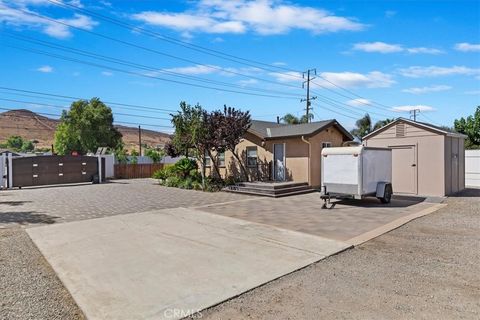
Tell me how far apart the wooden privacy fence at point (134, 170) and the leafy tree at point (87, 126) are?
1845 centimetres

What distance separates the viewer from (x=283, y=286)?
4676 mm

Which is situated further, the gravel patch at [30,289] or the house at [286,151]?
the house at [286,151]

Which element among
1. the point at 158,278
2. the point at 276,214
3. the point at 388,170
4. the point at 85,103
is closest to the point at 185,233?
the point at 158,278

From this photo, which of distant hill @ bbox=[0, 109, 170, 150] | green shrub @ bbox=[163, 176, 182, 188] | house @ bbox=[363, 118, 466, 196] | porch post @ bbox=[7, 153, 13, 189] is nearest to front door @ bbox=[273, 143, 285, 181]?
house @ bbox=[363, 118, 466, 196]

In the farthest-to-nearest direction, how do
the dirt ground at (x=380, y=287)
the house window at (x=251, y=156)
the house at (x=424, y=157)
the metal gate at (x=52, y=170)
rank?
the metal gate at (x=52, y=170) → the house window at (x=251, y=156) → the house at (x=424, y=157) → the dirt ground at (x=380, y=287)

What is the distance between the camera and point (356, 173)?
1188 centimetres

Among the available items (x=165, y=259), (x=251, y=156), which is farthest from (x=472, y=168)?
(x=165, y=259)

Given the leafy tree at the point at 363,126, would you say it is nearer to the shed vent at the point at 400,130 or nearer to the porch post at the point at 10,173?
the shed vent at the point at 400,130

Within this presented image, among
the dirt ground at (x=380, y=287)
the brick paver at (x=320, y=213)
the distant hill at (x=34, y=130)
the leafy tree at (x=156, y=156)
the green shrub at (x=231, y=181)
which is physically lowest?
the dirt ground at (x=380, y=287)

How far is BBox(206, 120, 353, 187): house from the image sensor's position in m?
17.4

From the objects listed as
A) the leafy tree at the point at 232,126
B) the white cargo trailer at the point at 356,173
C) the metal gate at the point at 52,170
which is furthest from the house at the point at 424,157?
the metal gate at the point at 52,170

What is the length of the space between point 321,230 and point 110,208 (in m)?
7.29

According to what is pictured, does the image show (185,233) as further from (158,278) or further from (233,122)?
(233,122)

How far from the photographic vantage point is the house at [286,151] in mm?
17391
